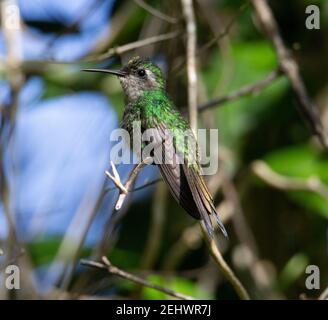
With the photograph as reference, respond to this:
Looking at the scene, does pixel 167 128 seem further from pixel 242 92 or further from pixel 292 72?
pixel 292 72

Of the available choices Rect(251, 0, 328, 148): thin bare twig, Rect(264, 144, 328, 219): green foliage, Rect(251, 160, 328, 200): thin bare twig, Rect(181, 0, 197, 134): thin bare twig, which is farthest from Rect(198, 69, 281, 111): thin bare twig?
Rect(264, 144, 328, 219): green foliage

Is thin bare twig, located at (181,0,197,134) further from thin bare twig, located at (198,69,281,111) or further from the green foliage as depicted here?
the green foliage

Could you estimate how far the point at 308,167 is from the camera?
14.4 feet

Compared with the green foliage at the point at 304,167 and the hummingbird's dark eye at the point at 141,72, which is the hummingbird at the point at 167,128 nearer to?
the hummingbird's dark eye at the point at 141,72

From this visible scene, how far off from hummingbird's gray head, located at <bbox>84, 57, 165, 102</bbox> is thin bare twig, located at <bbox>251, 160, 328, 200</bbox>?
0.78 metres

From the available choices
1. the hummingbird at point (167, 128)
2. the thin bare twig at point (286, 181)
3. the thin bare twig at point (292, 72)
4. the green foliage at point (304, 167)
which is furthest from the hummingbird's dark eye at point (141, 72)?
the green foliage at point (304, 167)

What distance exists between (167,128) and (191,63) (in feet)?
1.04

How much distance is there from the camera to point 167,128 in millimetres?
3572

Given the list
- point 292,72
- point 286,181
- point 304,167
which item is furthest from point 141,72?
point 304,167

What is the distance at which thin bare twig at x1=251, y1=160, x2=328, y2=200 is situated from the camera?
420 cm

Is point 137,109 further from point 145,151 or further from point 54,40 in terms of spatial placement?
point 54,40

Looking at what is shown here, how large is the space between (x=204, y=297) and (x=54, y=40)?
5.26 feet

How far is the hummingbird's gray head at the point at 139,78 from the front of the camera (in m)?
3.79

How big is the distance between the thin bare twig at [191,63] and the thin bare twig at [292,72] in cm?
47
